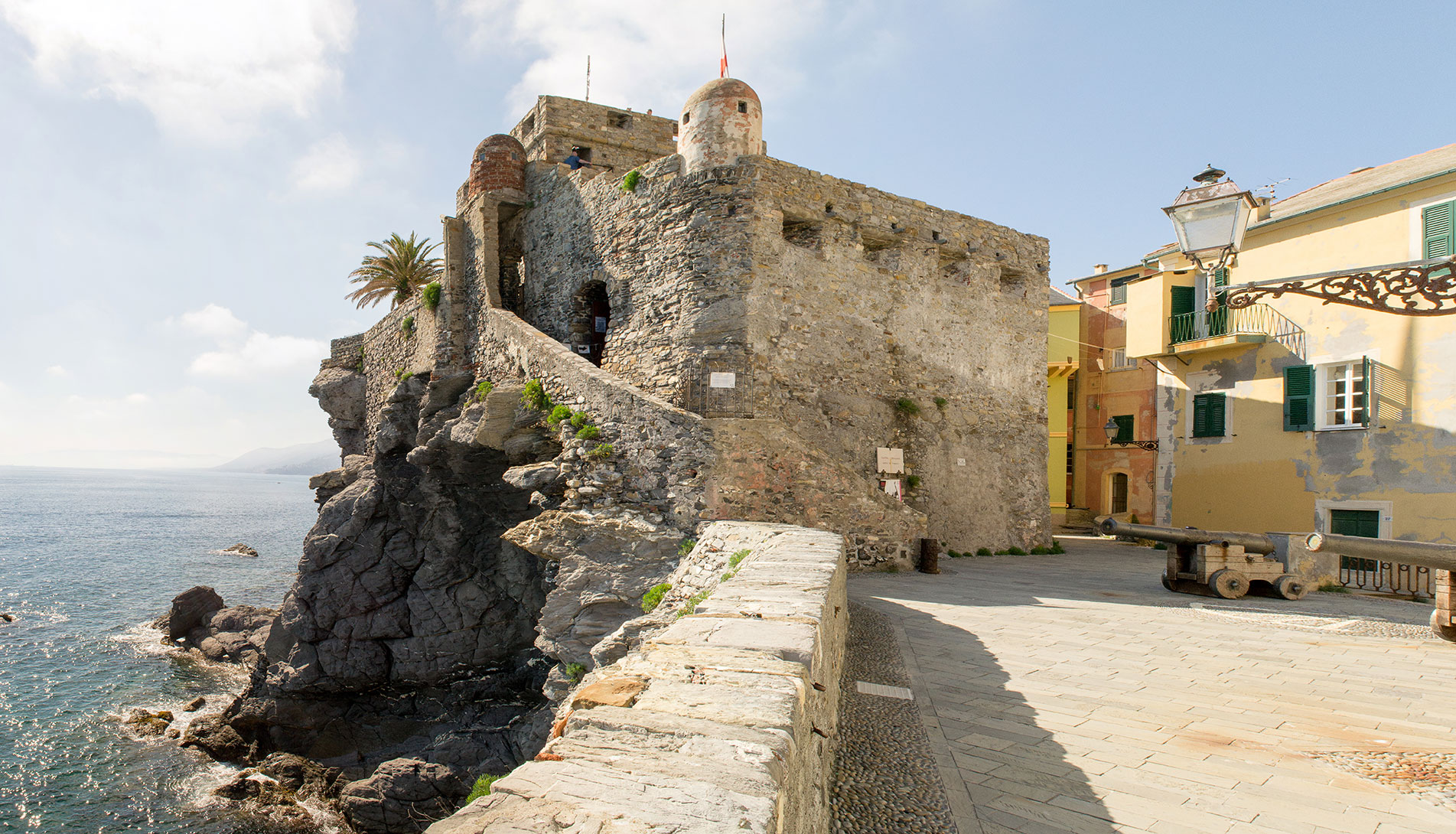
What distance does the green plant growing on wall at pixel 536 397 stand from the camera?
13.9 metres

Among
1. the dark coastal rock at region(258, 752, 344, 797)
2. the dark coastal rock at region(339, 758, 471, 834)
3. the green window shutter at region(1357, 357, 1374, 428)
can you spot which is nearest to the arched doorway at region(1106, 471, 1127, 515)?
the green window shutter at region(1357, 357, 1374, 428)

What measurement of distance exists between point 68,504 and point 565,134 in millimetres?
121969

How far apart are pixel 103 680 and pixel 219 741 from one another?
785 centimetres

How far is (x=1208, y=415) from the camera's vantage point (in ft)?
65.0

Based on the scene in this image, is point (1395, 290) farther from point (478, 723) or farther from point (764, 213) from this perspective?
point (478, 723)

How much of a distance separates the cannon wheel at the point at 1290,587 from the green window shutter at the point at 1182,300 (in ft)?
39.6

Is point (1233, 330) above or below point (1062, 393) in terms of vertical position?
above

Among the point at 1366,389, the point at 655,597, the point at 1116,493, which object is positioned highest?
the point at 1366,389

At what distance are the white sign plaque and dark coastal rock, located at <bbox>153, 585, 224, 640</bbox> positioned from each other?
85.7 ft

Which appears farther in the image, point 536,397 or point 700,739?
point 536,397

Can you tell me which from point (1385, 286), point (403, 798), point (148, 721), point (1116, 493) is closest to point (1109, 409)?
point (1116, 493)

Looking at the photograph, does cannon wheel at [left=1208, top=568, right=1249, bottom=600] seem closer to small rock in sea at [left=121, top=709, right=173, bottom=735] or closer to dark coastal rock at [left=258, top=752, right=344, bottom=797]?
dark coastal rock at [left=258, top=752, right=344, bottom=797]

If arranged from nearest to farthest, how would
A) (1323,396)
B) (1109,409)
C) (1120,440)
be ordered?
(1323,396) < (1120,440) < (1109,409)

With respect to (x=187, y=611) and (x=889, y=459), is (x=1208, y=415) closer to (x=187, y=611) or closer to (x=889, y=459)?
(x=889, y=459)
